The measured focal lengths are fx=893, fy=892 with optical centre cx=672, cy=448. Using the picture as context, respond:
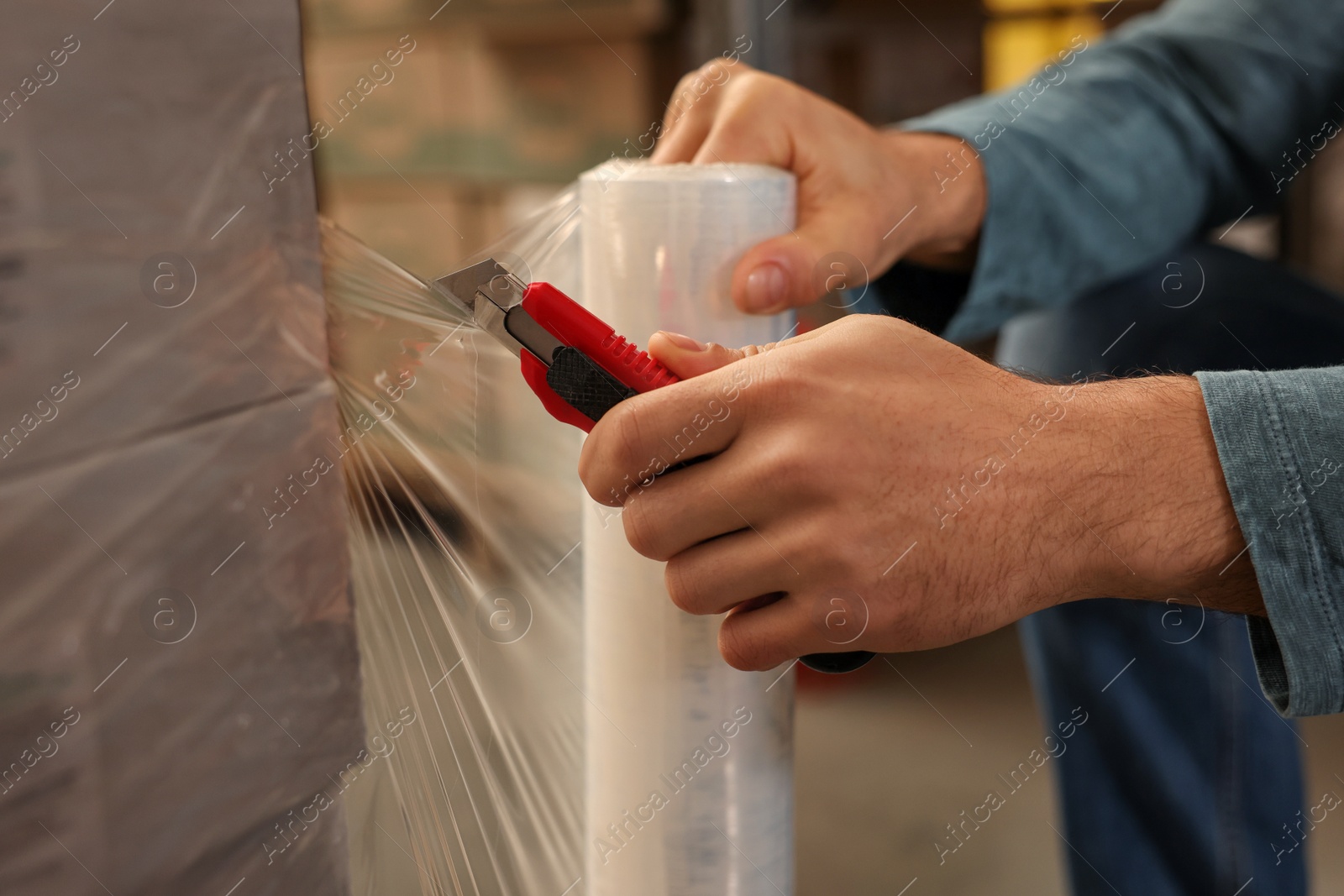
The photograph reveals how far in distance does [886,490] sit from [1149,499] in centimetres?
13

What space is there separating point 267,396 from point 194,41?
0.46ft

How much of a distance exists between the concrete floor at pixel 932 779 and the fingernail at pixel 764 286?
0.90 m

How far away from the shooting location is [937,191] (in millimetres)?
644

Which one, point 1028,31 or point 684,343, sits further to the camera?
point 1028,31

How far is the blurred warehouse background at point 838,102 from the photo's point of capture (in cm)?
118

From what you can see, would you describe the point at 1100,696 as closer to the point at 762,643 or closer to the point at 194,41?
the point at 762,643

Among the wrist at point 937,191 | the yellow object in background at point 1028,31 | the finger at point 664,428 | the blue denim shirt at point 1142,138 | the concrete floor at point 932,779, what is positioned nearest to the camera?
the finger at point 664,428

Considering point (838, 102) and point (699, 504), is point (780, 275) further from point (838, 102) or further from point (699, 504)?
point (838, 102)

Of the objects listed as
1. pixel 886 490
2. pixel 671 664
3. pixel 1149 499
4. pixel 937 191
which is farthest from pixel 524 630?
pixel 937 191

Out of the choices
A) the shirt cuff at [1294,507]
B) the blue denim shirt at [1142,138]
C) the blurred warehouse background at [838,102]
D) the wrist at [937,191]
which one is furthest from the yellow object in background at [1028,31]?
the shirt cuff at [1294,507]

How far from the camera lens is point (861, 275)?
554 mm

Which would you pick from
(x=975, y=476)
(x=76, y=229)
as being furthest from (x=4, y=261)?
(x=975, y=476)

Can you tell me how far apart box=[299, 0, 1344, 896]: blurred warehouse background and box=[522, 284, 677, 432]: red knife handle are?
925 mm

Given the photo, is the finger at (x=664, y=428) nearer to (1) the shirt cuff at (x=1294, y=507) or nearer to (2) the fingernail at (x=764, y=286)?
(2) the fingernail at (x=764, y=286)
